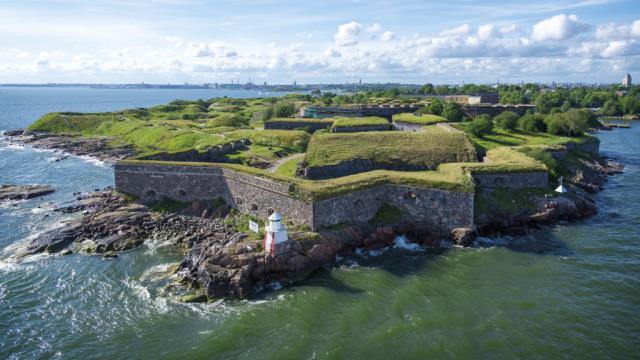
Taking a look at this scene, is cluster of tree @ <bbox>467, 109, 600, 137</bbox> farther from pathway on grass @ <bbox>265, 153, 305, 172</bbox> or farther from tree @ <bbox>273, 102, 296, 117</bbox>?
tree @ <bbox>273, 102, 296, 117</bbox>

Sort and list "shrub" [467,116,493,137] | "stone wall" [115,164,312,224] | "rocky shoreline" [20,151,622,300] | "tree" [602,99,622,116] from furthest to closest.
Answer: "tree" [602,99,622,116], "shrub" [467,116,493,137], "stone wall" [115,164,312,224], "rocky shoreline" [20,151,622,300]

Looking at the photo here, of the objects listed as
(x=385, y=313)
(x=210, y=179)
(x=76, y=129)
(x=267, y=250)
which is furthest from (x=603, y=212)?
(x=76, y=129)

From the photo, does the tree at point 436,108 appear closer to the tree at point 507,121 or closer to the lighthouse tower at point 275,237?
the tree at point 507,121

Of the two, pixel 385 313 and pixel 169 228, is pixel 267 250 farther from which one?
pixel 169 228

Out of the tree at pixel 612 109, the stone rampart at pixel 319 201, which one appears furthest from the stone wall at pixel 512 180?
the tree at pixel 612 109

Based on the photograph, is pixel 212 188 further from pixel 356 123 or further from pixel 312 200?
pixel 356 123

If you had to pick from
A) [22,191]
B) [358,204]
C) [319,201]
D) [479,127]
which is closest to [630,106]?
[479,127]

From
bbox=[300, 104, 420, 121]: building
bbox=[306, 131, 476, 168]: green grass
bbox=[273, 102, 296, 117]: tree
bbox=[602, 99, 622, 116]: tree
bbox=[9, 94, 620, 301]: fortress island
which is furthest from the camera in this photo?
bbox=[602, 99, 622, 116]: tree

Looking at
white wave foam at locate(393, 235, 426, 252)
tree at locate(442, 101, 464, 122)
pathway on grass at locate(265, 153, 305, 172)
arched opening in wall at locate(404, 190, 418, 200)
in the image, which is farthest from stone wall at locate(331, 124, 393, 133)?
white wave foam at locate(393, 235, 426, 252)
